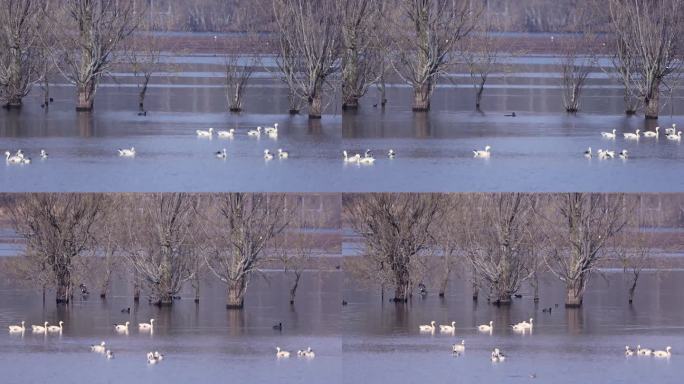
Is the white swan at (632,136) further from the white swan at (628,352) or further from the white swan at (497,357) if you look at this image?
the white swan at (497,357)

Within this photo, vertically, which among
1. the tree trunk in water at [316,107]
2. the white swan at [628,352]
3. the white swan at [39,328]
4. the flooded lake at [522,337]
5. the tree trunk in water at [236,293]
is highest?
the tree trunk in water at [316,107]

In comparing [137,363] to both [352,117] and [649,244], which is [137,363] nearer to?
[352,117]

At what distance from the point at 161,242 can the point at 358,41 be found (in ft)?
15.8

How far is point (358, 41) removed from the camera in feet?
88.9

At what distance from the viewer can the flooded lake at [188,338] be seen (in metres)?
22.1

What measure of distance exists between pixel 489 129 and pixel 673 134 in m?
3.17

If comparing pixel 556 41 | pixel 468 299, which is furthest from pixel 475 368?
pixel 556 41

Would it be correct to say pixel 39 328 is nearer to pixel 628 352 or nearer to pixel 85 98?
pixel 85 98

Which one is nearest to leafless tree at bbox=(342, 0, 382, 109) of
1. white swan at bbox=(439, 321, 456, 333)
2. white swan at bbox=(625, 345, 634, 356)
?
white swan at bbox=(439, 321, 456, 333)

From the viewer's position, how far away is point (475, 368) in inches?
877

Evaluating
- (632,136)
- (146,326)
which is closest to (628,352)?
(632,136)

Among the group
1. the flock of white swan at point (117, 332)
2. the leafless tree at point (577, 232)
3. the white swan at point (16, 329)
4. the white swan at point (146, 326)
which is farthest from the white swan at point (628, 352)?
the white swan at point (16, 329)

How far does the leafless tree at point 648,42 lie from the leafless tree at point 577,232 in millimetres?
2182

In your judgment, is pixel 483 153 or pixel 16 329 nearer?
pixel 16 329
